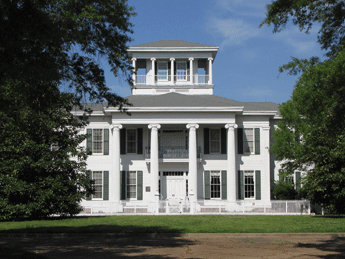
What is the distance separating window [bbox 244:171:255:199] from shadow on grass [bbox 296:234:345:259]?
20065 millimetres

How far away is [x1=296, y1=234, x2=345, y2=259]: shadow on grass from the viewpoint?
35.6 feet

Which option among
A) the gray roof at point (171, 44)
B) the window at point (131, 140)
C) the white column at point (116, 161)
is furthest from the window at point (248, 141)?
the white column at point (116, 161)

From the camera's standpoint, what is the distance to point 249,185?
3497 centimetres

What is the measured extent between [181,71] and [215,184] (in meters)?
11.2

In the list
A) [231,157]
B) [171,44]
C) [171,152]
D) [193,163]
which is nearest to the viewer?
[193,163]

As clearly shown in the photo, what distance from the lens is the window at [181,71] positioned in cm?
Answer: 4041

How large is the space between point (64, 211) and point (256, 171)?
16.7 meters

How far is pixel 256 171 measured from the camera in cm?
3494

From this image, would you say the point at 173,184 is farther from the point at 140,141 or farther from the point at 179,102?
the point at 179,102

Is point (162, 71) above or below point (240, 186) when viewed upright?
above

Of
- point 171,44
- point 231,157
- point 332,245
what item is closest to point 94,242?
point 332,245

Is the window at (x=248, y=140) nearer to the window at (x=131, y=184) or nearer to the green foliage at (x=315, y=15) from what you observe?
the window at (x=131, y=184)

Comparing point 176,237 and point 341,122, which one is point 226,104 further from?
point 341,122

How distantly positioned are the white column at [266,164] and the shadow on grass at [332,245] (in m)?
19.7
